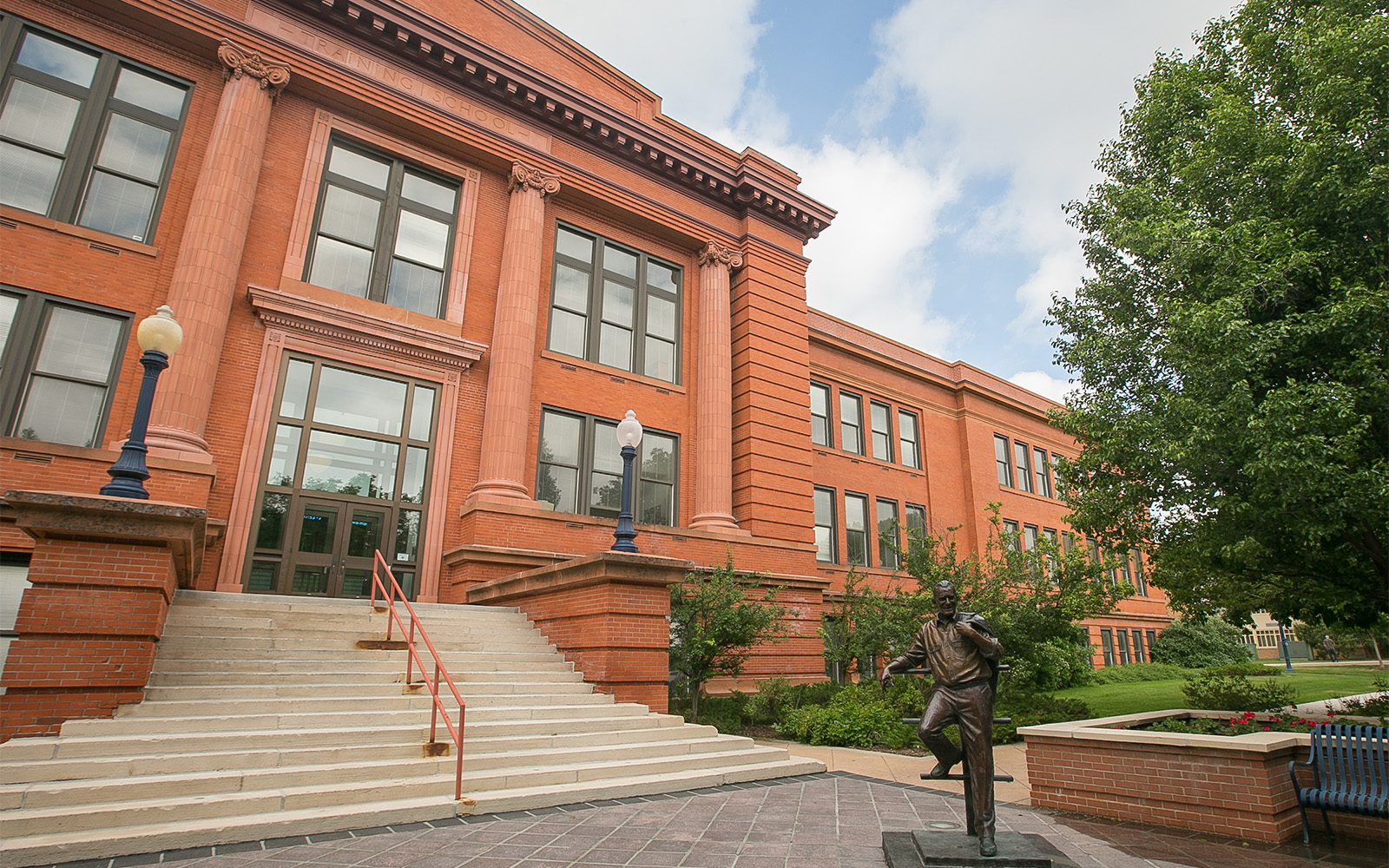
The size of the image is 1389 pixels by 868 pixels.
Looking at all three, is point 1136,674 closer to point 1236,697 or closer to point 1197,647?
point 1197,647

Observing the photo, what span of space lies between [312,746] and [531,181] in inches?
558

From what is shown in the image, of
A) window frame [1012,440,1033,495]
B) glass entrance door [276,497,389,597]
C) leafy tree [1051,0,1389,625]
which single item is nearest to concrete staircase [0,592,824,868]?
glass entrance door [276,497,389,597]

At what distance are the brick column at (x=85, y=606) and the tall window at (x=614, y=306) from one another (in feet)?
37.1

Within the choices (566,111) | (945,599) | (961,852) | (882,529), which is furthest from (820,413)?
(961,852)

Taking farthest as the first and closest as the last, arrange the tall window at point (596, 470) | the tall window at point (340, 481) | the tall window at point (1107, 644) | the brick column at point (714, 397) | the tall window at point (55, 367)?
the tall window at point (1107, 644) → the brick column at point (714, 397) → the tall window at point (596, 470) → the tall window at point (340, 481) → the tall window at point (55, 367)

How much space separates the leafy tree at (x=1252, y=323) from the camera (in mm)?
9945

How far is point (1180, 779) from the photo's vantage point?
23.0 ft

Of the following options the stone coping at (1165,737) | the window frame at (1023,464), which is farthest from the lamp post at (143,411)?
the window frame at (1023,464)

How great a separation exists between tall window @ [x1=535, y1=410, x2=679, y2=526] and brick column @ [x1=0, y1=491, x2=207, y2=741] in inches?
374

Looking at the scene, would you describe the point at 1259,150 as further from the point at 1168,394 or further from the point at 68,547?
the point at 68,547

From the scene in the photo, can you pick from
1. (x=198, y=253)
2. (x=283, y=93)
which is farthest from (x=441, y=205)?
(x=198, y=253)

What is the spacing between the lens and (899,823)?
21.6ft

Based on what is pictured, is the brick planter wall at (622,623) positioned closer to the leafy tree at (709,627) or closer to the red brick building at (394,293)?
the leafy tree at (709,627)

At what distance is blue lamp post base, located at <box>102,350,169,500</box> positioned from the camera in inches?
312
